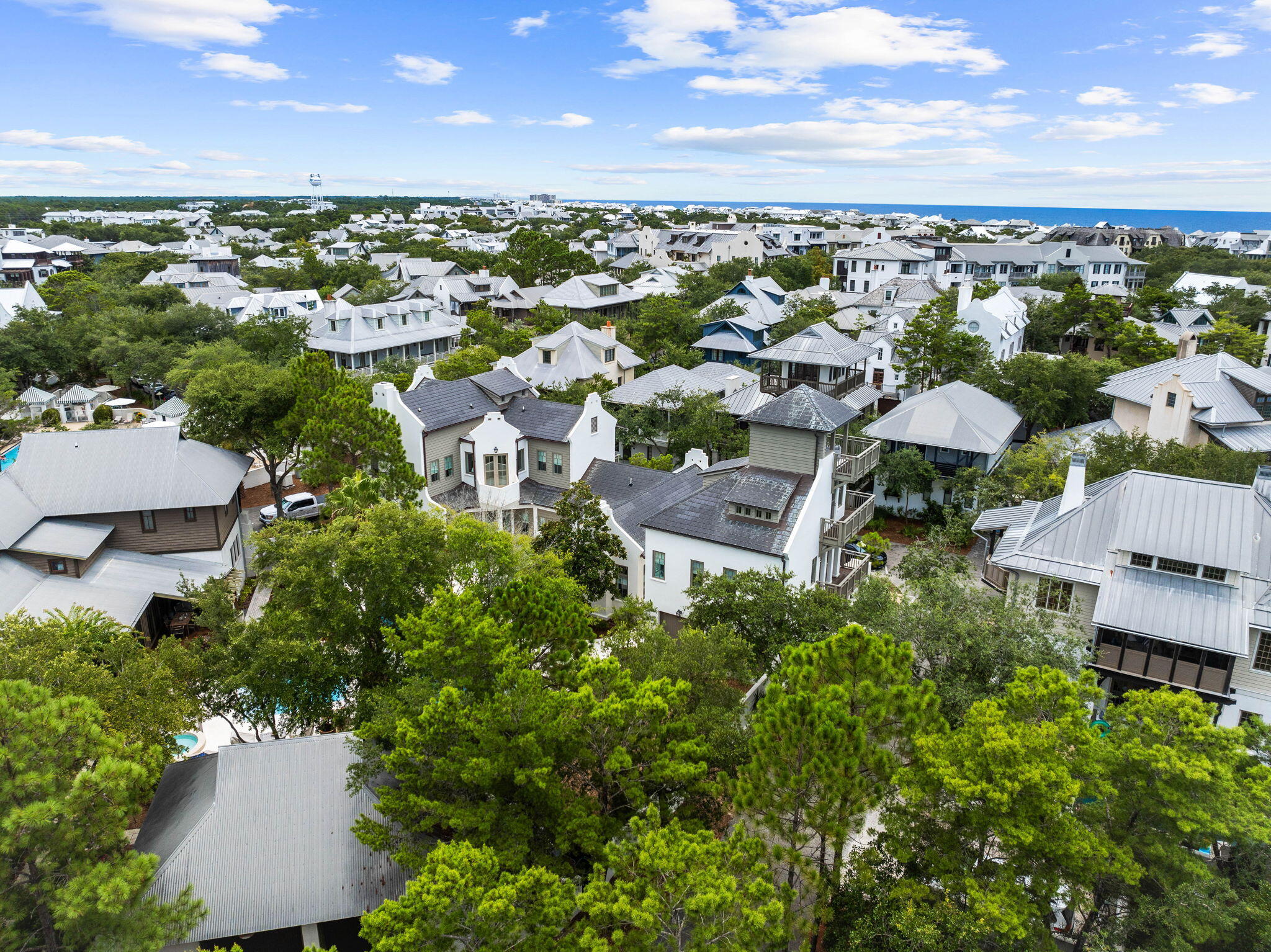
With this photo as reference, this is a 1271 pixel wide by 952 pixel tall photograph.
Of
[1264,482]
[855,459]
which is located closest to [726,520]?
[855,459]

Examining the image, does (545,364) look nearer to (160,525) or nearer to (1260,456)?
(160,525)

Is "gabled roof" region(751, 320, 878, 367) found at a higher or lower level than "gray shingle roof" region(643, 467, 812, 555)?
higher

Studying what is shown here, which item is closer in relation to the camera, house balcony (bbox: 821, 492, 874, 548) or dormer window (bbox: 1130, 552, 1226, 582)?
dormer window (bbox: 1130, 552, 1226, 582)

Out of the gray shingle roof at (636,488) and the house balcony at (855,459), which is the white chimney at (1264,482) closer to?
the house balcony at (855,459)

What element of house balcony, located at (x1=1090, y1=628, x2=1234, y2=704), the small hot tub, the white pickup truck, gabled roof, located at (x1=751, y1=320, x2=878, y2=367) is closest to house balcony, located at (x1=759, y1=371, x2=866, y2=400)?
gabled roof, located at (x1=751, y1=320, x2=878, y2=367)

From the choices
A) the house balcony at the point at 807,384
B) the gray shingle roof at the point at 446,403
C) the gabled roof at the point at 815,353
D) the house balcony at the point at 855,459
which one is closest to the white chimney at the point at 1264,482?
the house balcony at the point at 855,459

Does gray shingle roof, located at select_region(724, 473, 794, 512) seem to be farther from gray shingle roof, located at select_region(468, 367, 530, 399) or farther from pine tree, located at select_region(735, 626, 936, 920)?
gray shingle roof, located at select_region(468, 367, 530, 399)

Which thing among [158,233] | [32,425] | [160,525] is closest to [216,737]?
[160,525]

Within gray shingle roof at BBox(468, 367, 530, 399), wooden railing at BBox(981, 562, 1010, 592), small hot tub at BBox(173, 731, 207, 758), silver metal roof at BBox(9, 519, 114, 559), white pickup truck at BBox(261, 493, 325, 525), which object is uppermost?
gray shingle roof at BBox(468, 367, 530, 399)
